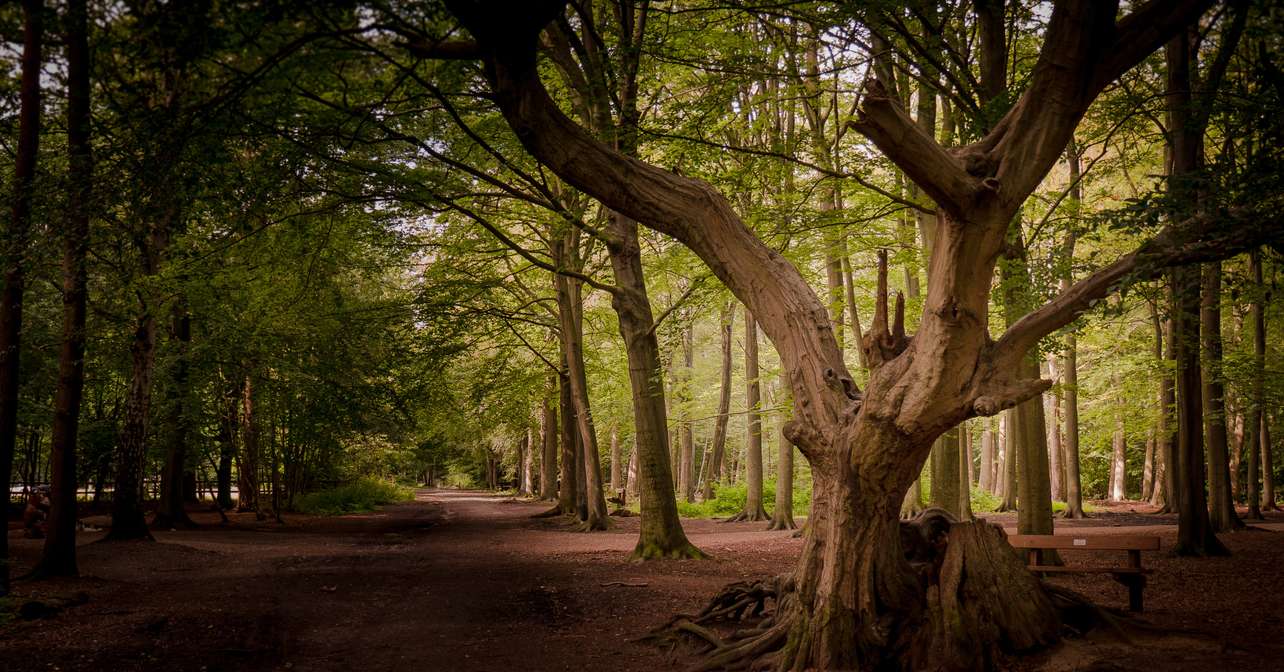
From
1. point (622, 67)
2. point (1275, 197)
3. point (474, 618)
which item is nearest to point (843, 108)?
point (622, 67)

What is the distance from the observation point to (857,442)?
586 centimetres

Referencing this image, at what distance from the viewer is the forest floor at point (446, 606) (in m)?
6.72

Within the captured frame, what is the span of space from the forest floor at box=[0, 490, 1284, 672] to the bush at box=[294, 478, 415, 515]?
1220 centimetres

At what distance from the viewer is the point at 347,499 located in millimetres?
31516

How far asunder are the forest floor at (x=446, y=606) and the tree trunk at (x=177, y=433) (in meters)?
2.47

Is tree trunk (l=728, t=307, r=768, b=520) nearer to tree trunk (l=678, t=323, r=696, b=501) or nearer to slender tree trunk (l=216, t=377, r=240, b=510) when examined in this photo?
tree trunk (l=678, t=323, r=696, b=501)

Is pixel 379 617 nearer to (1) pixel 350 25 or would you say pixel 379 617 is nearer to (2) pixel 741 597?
(2) pixel 741 597

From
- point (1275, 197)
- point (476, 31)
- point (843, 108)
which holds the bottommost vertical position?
point (1275, 197)

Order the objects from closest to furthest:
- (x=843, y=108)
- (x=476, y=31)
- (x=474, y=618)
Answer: (x=476, y=31) < (x=474, y=618) < (x=843, y=108)

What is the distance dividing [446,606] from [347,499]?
2408cm

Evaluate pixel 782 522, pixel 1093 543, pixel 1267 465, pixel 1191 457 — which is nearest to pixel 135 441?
pixel 782 522

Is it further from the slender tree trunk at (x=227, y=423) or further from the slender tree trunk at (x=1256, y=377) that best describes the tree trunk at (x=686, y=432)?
the slender tree trunk at (x=1256, y=377)

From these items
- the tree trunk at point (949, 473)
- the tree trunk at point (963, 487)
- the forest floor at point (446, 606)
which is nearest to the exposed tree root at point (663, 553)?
the forest floor at point (446, 606)

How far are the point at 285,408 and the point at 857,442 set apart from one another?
63.0 feet
